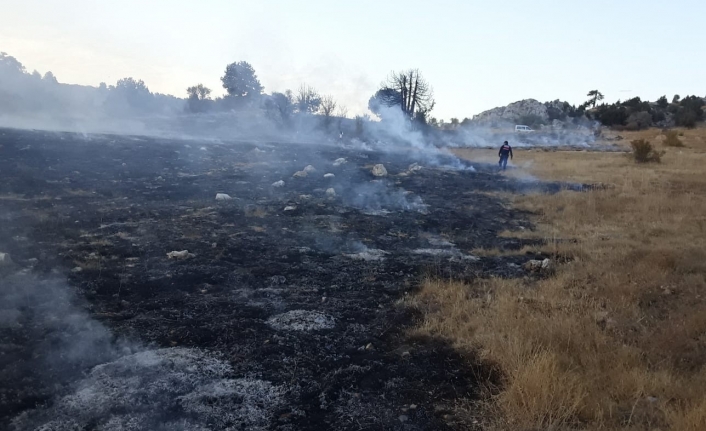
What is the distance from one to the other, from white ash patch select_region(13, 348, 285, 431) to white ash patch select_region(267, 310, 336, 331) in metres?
0.90

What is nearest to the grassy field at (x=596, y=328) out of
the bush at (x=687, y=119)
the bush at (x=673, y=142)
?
the bush at (x=673, y=142)

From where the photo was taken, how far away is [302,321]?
15.9 feet

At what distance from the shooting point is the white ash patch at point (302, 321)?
4699mm

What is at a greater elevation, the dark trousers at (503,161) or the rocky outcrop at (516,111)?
the rocky outcrop at (516,111)

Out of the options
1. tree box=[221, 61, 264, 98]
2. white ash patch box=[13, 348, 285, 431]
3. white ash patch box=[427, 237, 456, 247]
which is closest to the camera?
white ash patch box=[13, 348, 285, 431]

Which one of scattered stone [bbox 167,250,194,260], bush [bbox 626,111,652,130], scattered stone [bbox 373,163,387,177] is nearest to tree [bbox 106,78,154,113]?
scattered stone [bbox 373,163,387,177]

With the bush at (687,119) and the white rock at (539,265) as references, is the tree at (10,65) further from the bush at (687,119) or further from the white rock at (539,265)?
the bush at (687,119)

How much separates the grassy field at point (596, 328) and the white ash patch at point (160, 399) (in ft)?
5.42

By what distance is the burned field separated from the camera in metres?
3.34

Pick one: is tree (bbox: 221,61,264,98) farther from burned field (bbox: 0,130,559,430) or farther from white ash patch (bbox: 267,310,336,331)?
white ash patch (bbox: 267,310,336,331)

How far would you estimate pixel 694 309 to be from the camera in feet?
15.8

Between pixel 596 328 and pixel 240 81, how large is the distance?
4918 centimetres

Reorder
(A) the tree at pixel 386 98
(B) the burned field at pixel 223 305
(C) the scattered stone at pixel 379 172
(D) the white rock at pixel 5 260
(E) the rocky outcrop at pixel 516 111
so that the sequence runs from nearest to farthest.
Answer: (B) the burned field at pixel 223 305 → (D) the white rock at pixel 5 260 → (C) the scattered stone at pixel 379 172 → (A) the tree at pixel 386 98 → (E) the rocky outcrop at pixel 516 111

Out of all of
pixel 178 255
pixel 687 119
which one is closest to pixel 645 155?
pixel 178 255
